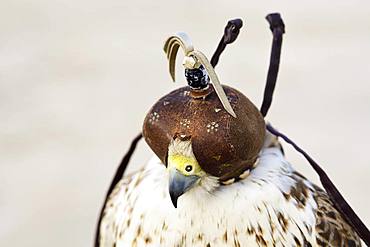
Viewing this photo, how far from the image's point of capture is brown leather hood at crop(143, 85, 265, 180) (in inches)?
40.6

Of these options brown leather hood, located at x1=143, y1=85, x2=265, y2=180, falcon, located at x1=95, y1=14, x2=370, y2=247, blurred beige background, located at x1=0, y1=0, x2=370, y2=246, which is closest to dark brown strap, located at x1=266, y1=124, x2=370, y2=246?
falcon, located at x1=95, y1=14, x2=370, y2=247

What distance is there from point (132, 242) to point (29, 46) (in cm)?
181

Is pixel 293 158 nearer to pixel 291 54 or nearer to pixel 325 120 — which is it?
pixel 325 120

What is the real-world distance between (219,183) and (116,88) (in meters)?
1.61

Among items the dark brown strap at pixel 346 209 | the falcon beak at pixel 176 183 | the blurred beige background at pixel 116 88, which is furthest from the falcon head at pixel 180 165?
the blurred beige background at pixel 116 88

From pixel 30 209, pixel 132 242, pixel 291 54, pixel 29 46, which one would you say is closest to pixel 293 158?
pixel 291 54

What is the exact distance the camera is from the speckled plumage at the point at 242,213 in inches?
43.1

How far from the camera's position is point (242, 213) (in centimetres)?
109

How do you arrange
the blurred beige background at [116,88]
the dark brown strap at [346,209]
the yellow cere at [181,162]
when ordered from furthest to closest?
the blurred beige background at [116,88], the dark brown strap at [346,209], the yellow cere at [181,162]

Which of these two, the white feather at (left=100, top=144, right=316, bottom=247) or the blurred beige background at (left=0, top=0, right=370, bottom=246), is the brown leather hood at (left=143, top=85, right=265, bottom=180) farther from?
the blurred beige background at (left=0, top=0, right=370, bottom=246)

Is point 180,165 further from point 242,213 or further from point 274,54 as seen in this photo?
point 274,54

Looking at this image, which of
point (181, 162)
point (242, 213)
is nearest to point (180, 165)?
point (181, 162)

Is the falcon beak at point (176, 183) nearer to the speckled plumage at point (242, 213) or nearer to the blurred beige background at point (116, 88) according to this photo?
the speckled plumage at point (242, 213)

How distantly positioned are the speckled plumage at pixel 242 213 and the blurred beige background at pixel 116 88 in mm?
1163
